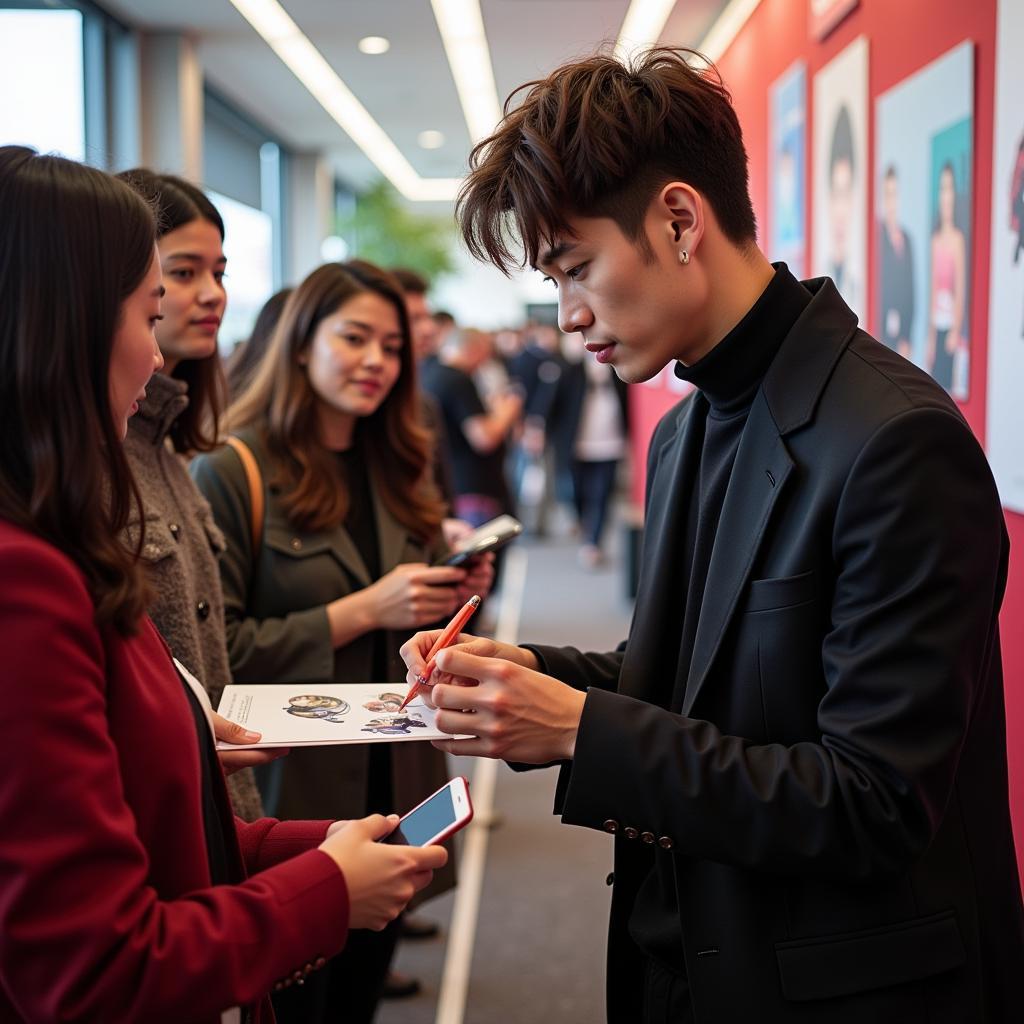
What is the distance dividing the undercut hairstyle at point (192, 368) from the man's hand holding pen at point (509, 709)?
3.47ft

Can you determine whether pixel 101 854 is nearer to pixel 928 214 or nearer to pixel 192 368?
pixel 192 368

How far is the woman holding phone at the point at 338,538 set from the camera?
236cm

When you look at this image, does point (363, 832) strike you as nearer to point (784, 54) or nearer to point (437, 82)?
point (784, 54)

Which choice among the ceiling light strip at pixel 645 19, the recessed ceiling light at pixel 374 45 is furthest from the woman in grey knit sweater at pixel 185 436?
the recessed ceiling light at pixel 374 45

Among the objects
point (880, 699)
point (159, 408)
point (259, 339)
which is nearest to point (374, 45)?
point (259, 339)

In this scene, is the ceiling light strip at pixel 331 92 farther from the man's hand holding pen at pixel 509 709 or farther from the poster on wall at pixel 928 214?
the man's hand holding pen at pixel 509 709

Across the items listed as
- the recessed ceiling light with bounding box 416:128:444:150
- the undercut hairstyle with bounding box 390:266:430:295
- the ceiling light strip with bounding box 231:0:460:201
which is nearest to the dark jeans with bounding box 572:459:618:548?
the ceiling light strip with bounding box 231:0:460:201

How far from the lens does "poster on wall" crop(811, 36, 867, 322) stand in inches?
153

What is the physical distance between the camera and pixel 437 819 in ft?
4.09

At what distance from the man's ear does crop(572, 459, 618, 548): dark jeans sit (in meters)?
8.24

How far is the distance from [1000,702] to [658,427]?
0.62m

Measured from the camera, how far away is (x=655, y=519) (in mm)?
1592

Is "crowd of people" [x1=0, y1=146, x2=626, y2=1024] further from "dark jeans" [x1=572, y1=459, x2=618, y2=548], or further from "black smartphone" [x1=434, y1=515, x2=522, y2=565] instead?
"dark jeans" [x1=572, y1=459, x2=618, y2=548]

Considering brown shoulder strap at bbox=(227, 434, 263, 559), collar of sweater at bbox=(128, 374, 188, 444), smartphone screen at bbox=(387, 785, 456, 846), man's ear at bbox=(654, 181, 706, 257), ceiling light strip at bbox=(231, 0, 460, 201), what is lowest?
smartphone screen at bbox=(387, 785, 456, 846)
